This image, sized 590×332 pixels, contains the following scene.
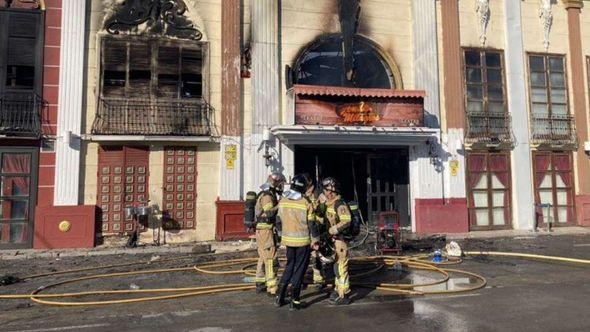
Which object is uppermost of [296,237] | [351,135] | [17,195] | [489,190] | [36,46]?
[36,46]

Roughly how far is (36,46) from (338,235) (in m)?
11.4

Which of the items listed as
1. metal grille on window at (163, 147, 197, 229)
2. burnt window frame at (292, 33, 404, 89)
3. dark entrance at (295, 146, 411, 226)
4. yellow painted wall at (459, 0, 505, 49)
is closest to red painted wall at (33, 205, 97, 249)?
metal grille on window at (163, 147, 197, 229)

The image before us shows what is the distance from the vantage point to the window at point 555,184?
55.7 ft

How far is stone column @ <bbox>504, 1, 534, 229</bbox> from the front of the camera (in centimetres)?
1642

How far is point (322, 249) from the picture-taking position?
746 cm

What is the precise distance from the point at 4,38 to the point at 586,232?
20548 millimetres

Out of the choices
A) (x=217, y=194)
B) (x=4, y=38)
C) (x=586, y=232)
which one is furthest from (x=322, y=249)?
(x=586, y=232)

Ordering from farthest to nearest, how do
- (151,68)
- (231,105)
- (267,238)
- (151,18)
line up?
(231,105), (151,18), (151,68), (267,238)

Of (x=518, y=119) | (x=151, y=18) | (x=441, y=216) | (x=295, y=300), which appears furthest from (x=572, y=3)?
(x=295, y=300)

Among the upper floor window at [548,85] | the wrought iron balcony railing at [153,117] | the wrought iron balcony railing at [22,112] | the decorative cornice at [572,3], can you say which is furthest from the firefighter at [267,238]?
the decorative cornice at [572,3]

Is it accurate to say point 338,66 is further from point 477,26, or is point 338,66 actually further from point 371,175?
point 477,26

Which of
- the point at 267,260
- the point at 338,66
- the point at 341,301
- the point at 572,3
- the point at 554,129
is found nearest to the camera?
the point at 341,301

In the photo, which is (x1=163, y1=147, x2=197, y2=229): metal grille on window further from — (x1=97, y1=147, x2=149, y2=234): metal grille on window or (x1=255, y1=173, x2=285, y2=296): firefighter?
(x1=255, y1=173, x2=285, y2=296): firefighter

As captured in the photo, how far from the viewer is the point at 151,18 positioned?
543 inches
